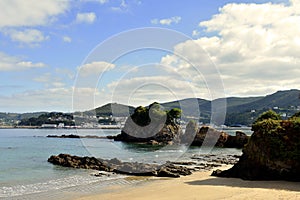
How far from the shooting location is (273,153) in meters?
24.4

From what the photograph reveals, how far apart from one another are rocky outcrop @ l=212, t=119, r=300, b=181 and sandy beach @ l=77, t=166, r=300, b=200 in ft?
3.60

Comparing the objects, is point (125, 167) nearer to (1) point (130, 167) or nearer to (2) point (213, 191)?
(1) point (130, 167)

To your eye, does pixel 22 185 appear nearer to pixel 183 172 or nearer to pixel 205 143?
pixel 183 172

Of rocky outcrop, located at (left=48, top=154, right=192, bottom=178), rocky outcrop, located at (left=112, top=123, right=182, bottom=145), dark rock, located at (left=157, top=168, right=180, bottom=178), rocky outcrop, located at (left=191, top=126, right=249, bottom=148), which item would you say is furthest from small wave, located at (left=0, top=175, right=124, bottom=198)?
rocky outcrop, located at (left=191, top=126, right=249, bottom=148)

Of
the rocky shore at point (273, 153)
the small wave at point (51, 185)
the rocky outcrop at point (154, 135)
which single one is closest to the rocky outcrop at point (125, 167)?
the small wave at point (51, 185)

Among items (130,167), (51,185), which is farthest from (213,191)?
(130,167)

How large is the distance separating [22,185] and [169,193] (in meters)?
13.3

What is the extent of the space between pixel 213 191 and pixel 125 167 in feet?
54.5

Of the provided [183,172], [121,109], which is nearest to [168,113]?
[121,109]

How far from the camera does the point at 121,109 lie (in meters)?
105

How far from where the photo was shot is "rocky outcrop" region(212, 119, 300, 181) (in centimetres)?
2375

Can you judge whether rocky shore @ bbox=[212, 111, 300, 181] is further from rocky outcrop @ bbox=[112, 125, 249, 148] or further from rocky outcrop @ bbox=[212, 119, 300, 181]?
rocky outcrop @ bbox=[112, 125, 249, 148]

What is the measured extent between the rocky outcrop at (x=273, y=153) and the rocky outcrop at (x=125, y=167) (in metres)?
7.92

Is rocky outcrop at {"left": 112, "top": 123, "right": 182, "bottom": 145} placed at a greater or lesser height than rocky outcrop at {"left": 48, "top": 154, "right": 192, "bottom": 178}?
greater
